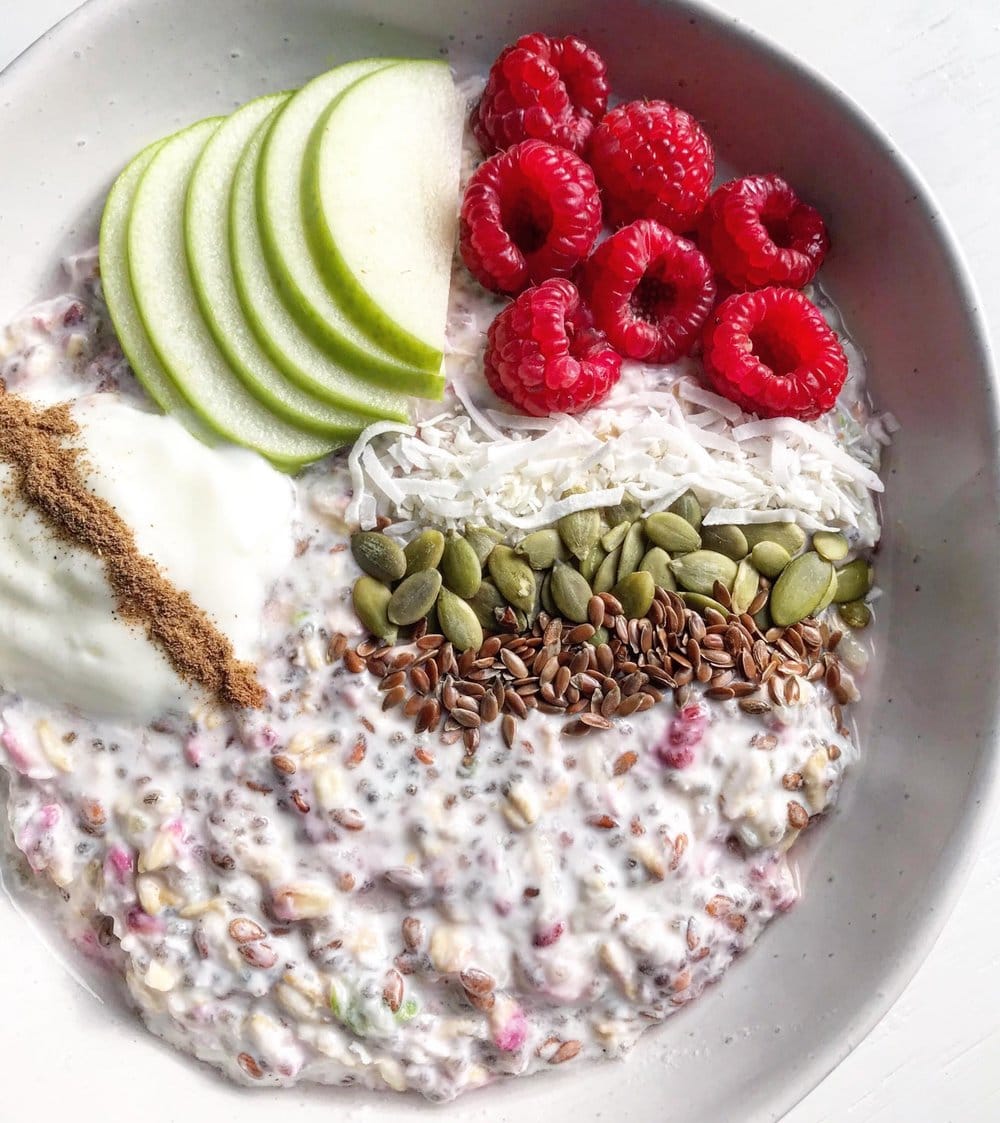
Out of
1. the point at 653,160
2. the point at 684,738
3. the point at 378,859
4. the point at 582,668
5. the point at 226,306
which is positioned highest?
the point at 653,160

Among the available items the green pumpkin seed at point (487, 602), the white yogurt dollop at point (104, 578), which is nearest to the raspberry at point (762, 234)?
the green pumpkin seed at point (487, 602)

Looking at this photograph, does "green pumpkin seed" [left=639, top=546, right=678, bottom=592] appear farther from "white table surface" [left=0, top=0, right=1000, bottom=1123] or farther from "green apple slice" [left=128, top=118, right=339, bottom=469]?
"white table surface" [left=0, top=0, right=1000, bottom=1123]

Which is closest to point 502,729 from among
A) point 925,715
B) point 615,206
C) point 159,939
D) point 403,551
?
point 403,551

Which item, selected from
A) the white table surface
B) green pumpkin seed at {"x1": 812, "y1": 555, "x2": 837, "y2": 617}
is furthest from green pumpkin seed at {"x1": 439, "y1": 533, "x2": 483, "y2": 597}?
the white table surface

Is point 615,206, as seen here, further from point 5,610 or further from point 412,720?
point 5,610

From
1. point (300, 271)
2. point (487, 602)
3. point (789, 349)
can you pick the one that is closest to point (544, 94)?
point (300, 271)

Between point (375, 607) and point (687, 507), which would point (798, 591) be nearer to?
point (687, 507)
